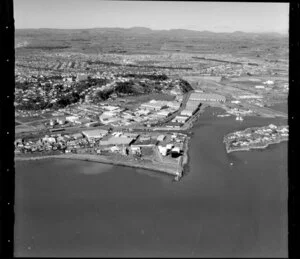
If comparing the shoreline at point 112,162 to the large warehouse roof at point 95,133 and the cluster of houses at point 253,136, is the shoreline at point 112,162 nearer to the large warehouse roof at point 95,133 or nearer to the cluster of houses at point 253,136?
the large warehouse roof at point 95,133

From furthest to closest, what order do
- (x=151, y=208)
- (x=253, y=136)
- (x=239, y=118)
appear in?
1. (x=239, y=118)
2. (x=253, y=136)
3. (x=151, y=208)

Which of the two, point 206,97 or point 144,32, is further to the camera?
point 206,97

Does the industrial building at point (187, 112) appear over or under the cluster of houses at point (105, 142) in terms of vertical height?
over

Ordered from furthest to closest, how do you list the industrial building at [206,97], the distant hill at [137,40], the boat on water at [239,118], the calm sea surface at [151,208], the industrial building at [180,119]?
1. the boat on water at [239,118]
2. the industrial building at [206,97]
3. the industrial building at [180,119]
4. the distant hill at [137,40]
5. the calm sea surface at [151,208]

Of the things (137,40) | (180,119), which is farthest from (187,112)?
(137,40)

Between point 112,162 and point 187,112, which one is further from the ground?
point 187,112

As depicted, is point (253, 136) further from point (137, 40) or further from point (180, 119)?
point (137, 40)

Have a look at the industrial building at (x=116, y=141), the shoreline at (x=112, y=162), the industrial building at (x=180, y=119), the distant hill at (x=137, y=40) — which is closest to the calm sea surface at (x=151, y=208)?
the shoreline at (x=112, y=162)
